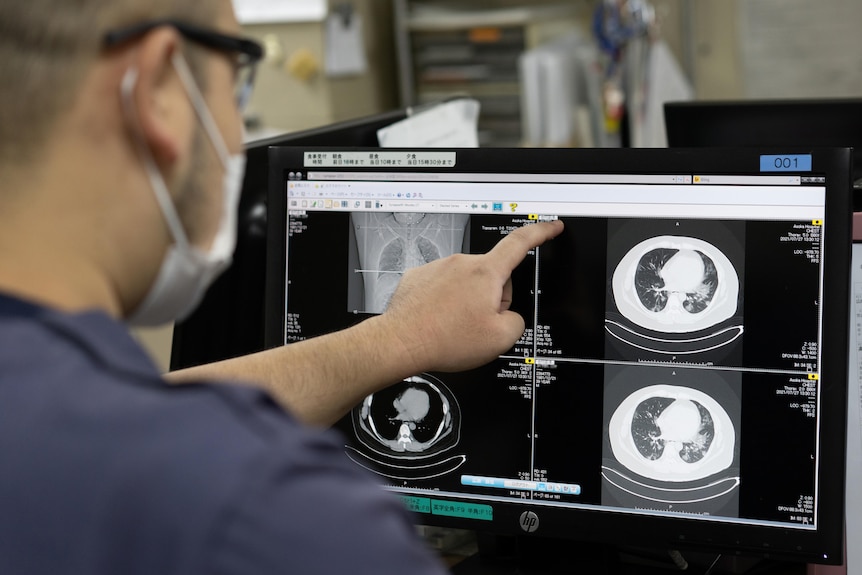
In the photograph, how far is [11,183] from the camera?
0.57 metres

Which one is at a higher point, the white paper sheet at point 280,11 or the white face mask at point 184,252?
the white paper sheet at point 280,11

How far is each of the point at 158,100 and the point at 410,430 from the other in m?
0.56

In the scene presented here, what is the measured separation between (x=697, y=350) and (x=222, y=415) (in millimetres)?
A: 589

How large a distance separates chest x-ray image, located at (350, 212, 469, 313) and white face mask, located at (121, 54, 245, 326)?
336 mm

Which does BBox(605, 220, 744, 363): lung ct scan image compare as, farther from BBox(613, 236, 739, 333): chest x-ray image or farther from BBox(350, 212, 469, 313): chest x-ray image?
BBox(350, 212, 469, 313): chest x-ray image

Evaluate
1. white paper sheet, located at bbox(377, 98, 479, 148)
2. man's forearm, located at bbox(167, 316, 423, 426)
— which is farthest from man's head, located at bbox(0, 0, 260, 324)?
white paper sheet, located at bbox(377, 98, 479, 148)

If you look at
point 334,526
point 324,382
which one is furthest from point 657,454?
point 334,526

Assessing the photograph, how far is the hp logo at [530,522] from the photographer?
3.40ft

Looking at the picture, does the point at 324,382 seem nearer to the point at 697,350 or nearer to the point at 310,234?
the point at 310,234

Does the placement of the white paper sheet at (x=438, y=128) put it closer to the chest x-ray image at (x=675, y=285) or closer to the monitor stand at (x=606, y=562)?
the chest x-ray image at (x=675, y=285)

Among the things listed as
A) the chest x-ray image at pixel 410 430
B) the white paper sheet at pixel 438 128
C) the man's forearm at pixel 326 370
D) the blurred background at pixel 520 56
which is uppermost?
the blurred background at pixel 520 56

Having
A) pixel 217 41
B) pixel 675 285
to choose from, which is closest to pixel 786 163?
pixel 675 285

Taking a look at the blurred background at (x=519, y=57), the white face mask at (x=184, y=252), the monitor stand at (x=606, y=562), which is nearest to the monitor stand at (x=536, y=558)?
the monitor stand at (x=606, y=562)

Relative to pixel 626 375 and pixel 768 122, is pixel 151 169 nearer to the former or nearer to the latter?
pixel 626 375
